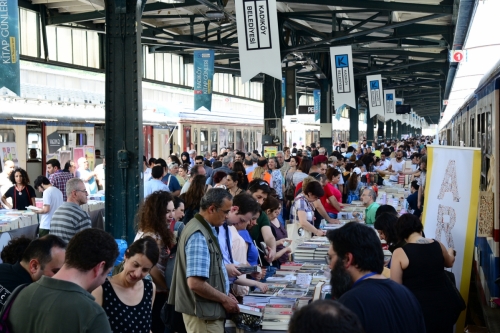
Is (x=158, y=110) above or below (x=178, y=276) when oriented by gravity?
above

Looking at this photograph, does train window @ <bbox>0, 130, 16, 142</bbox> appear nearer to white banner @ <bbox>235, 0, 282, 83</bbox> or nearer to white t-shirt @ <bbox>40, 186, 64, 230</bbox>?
white t-shirt @ <bbox>40, 186, 64, 230</bbox>

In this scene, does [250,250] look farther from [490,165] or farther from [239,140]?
[239,140]

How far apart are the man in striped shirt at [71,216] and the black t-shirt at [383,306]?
3.97 metres

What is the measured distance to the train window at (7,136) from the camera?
14.8m

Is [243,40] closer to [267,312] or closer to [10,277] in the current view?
[267,312]

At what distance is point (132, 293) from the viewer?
4.13m

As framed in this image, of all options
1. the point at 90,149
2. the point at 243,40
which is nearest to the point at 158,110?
the point at 90,149

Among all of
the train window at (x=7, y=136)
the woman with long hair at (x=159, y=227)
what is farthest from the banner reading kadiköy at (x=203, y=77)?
the woman with long hair at (x=159, y=227)

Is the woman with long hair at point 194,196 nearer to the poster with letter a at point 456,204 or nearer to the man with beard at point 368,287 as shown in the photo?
the poster with letter a at point 456,204

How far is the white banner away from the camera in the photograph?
1113 cm

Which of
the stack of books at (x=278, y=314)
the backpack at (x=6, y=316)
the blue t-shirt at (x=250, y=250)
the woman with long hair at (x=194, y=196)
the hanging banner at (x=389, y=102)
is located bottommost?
the stack of books at (x=278, y=314)

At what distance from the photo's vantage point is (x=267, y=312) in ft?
17.2

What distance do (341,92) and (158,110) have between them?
22.6 ft

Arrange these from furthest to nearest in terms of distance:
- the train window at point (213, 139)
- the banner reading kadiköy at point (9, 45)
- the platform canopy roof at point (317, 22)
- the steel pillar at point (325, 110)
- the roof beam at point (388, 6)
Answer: the steel pillar at point (325, 110)
the train window at point (213, 139)
the platform canopy roof at point (317, 22)
the roof beam at point (388, 6)
the banner reading kadiköy at point (9, 45)
